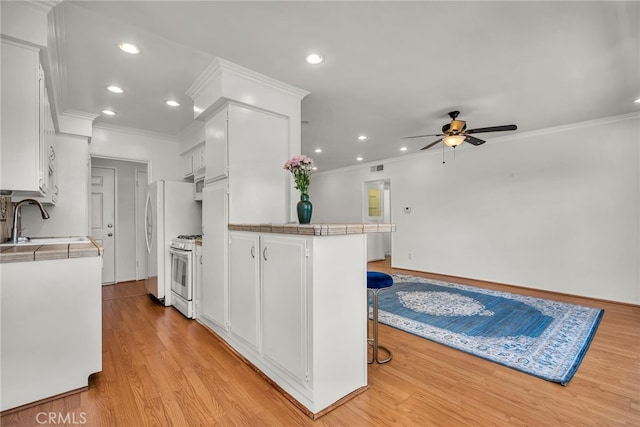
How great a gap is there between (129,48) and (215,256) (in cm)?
183

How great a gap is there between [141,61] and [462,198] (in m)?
5.23

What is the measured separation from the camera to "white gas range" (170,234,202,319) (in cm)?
325

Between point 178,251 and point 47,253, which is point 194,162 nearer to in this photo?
point 178,251

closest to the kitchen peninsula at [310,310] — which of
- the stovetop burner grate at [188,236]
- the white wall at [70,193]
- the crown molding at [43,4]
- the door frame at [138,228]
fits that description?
the stovetop burner grate at [188,236]

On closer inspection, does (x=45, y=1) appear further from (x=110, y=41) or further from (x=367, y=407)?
(x=367, y=407)

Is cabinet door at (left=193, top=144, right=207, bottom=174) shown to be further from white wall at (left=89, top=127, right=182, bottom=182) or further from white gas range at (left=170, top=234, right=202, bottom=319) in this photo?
white gas range at (left=170, top=234, right=202, bottom=319)

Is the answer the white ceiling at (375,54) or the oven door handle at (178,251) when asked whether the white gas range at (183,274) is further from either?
the white ceiling at (375,54)

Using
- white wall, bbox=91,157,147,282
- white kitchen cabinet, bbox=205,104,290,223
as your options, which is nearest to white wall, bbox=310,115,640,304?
white kitchen cabinet, bbox=205,104,290,223

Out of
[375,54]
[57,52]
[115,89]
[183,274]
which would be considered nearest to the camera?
[57,52]

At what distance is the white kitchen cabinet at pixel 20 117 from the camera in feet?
5.40

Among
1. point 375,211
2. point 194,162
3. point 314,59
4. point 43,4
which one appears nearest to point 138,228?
point 194,162

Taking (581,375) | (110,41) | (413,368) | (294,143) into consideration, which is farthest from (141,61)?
(581,375)

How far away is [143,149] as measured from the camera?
14.1 ft

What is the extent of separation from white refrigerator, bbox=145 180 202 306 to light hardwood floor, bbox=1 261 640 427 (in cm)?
116
